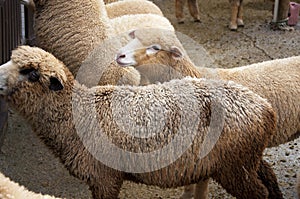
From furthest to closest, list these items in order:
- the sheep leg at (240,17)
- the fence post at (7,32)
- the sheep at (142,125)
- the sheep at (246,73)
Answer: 1. the sheep leg at (240,17)
2. the fence post at (7,32)
3. the sheep at (246,73)
4. the sheep at (142,125)

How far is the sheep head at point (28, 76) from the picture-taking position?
3537mm

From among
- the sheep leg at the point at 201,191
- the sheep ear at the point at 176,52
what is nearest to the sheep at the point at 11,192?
the sheep leg at the point at 201,191

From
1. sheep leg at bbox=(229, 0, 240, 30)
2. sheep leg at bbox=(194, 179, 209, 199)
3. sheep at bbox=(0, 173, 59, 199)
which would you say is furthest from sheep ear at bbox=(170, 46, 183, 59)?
sheep leg at bbox=(229, 0, 240, 30)

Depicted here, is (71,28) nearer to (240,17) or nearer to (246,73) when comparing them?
(246,73)

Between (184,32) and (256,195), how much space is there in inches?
219

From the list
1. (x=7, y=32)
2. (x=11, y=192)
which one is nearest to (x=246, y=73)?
(x=7, y=32)

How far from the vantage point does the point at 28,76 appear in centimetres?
355

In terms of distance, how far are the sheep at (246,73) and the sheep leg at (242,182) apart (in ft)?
1.91

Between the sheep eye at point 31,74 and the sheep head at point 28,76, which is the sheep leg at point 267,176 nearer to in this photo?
the sheep head at point 28,76

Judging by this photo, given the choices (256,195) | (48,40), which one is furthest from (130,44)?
(256,195)

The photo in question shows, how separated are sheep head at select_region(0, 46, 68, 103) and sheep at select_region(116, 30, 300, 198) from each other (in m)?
0.83

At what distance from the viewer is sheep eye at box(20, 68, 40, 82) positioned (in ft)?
11.6

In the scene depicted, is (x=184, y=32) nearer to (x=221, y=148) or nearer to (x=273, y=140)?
(x=273, y=140)

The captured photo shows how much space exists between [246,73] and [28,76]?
67.5 inches
